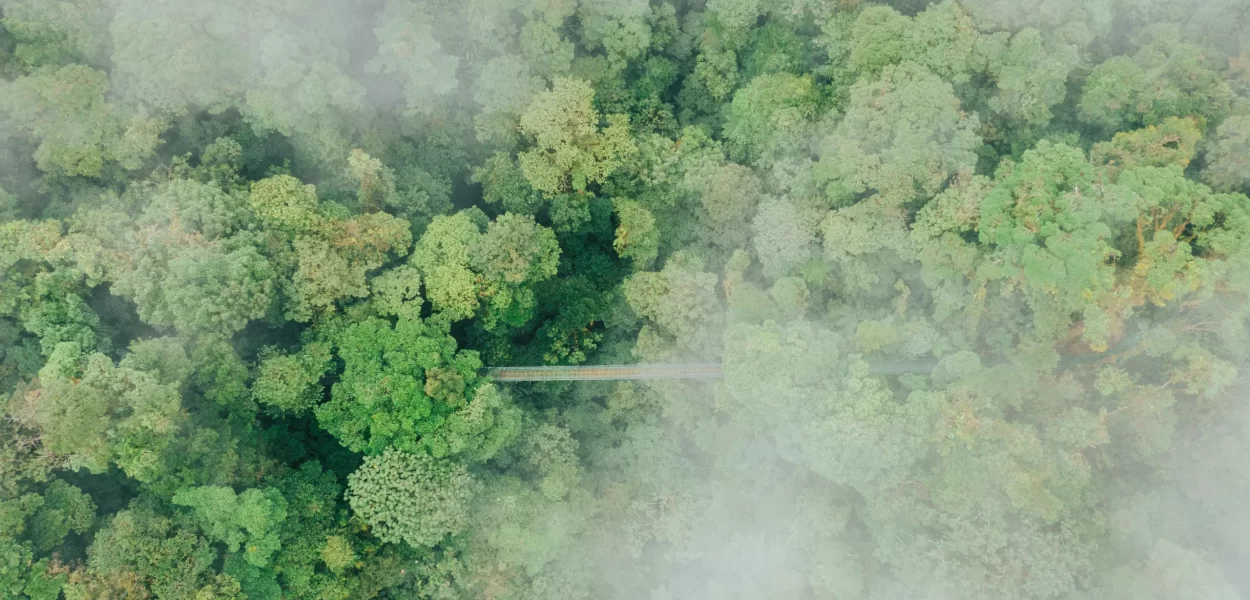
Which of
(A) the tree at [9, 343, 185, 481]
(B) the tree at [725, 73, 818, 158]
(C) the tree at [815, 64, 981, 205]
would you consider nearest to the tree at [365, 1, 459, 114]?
(B) the tree at [725, 73, 818, 158]

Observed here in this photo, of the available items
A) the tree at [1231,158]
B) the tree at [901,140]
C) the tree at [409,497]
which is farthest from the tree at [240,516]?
the tree at [1231,158]

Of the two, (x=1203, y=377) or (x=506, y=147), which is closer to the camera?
(x=1203, y=377)

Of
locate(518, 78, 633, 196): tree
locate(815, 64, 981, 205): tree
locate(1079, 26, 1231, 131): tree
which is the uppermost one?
locate(1079, 26, 1231, 131): tree

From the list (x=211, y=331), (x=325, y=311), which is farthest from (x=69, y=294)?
(x=325, y=311)

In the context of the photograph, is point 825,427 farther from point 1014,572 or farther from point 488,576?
point 488,576

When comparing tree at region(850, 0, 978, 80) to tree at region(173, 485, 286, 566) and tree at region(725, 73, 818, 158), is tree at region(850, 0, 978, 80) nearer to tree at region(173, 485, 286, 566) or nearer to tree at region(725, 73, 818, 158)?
tree at region(725, 73, 818, 158)

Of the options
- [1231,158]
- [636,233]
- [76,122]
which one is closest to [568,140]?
[636,233]

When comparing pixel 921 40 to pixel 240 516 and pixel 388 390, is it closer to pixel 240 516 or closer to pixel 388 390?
pixel 388 390
